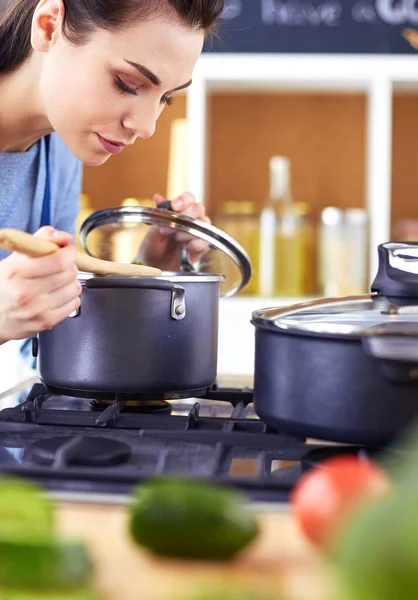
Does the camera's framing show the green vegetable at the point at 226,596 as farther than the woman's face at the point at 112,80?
No

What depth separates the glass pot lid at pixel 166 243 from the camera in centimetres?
116

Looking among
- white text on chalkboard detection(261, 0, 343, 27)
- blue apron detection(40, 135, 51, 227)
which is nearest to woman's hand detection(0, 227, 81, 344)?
blue apron detection(40, 135, 51, 227)

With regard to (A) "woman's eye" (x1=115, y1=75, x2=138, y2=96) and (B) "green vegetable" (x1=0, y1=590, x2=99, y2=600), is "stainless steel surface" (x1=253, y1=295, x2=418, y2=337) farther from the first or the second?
(A) "woman's eye" (x1=115, y1=75, x2=138, y2=96)

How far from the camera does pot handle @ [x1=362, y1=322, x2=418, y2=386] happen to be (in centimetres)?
65

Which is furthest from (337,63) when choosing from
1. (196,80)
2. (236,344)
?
(236,344)

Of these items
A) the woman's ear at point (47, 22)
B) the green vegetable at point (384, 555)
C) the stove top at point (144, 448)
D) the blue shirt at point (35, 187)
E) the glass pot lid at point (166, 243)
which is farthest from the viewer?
the blue shirt at point (35, 187)

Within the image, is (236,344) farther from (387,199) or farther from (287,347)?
(287,347)

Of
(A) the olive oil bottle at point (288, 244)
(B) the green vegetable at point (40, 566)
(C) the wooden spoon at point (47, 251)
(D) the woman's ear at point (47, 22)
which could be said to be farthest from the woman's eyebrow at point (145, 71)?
(A) the olive oil bottle at point (288, 244)

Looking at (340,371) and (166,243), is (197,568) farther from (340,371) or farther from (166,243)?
(166,243)

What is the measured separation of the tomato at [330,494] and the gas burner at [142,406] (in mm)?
490

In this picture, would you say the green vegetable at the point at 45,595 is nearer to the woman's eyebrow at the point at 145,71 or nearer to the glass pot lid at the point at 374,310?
the glass pot lid at the point at 374,310

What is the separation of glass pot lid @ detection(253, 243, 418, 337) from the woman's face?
50cm

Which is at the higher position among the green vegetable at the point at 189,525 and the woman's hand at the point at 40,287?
the woman's hand at the point at 40,287

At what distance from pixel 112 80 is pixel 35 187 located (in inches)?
16.6
